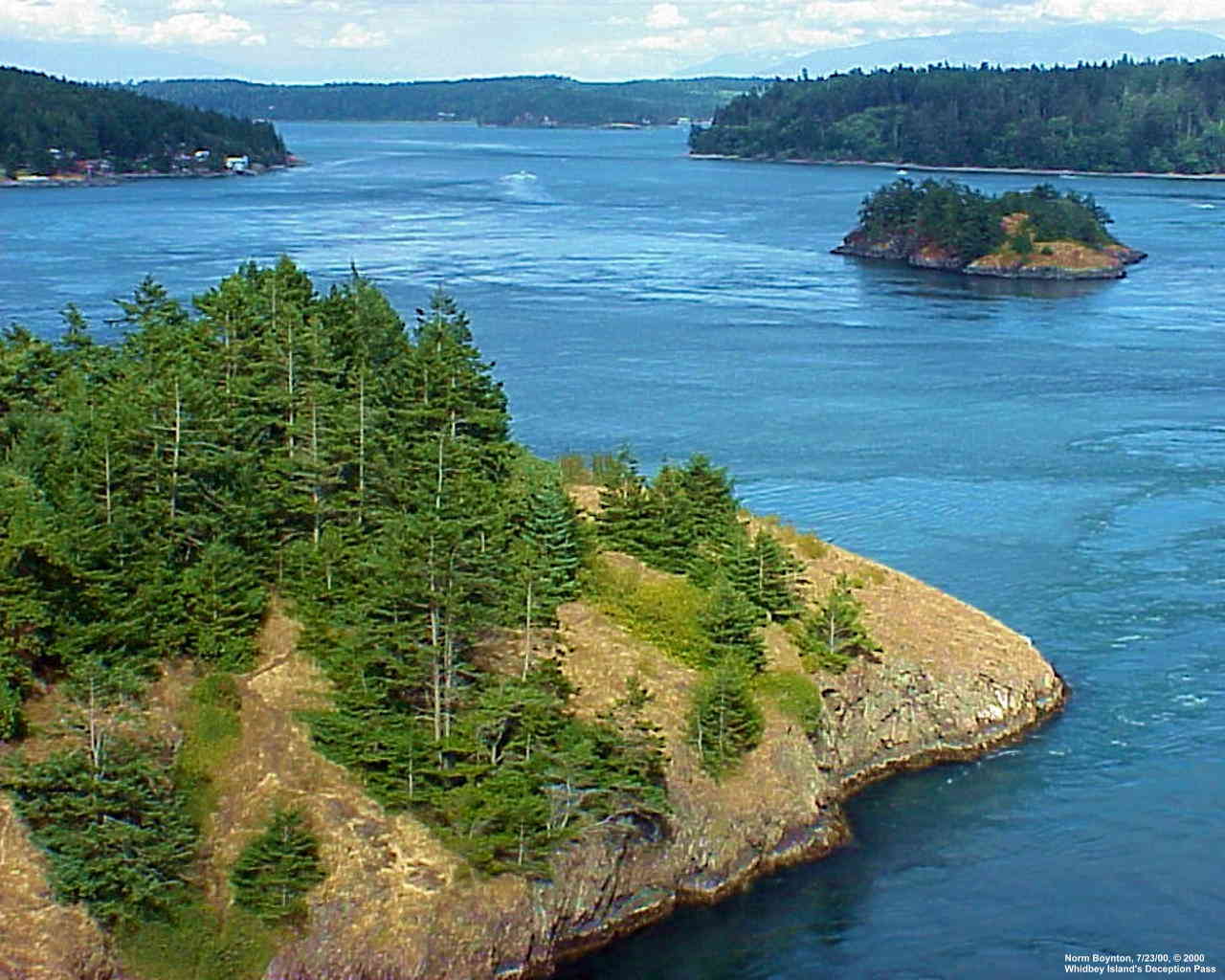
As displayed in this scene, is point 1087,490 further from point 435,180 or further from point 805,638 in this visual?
point 435,180

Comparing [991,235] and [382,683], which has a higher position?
[382,683]

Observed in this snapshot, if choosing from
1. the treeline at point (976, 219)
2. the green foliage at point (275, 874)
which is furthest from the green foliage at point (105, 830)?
the treeline at point (976, 219)

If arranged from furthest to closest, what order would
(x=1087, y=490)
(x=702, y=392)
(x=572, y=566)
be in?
(x=702, y=392)
(x=1087, y=490)
(x=572, y=566)

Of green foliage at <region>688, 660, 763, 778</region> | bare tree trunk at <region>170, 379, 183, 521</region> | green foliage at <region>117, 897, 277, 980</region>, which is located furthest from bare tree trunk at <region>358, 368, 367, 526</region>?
green foliage at <region>117, 897, 277, 980</region>

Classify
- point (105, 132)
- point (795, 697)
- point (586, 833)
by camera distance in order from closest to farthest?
point (586, 833), point (795, 697), point (105, 132)

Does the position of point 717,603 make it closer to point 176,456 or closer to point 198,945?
point 176,456

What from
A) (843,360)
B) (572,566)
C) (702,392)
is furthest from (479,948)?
(843,360)

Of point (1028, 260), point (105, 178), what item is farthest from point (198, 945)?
point (105, 178)
